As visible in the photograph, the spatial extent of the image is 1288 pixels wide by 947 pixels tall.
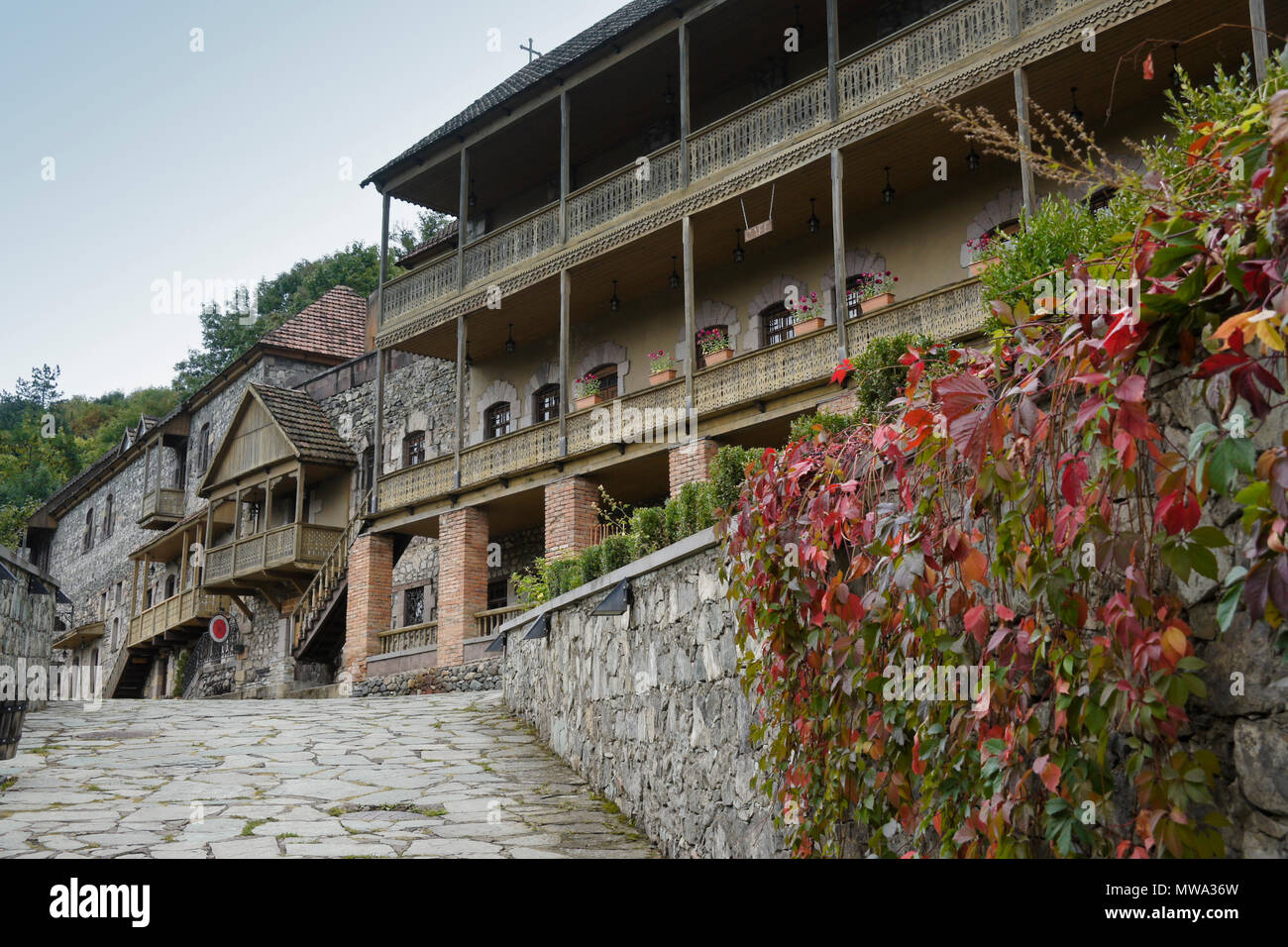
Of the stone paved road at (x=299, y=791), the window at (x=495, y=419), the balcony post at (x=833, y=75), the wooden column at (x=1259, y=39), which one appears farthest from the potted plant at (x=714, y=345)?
the wooden column at (x=1259, y=39)

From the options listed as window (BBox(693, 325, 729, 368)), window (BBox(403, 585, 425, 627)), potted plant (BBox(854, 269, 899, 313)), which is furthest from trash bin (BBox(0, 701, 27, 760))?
window (BBox(403, 585, 425, 627))

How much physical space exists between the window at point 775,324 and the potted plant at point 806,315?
0.79 feet

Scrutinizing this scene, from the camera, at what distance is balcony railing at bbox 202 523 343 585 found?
975 inches

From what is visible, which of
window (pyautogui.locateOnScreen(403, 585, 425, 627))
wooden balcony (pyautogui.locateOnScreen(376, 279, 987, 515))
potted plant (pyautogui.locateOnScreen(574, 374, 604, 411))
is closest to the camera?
wooden balcony (pyautogui.locateOnScreen(376, 279, 987, 515))

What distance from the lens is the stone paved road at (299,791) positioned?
6363 millimetres

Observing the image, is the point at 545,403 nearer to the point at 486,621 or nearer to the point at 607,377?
the point at 607,377

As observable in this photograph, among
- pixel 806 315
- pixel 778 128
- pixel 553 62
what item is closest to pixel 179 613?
pixel 553 62

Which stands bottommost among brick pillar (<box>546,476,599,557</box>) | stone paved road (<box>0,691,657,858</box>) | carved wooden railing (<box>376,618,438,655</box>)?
stone paved road (<box>0,691,657,858</box>)

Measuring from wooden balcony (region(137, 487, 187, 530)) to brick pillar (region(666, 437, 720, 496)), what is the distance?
23.5 meters

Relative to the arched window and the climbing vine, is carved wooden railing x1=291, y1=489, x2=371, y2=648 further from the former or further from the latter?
the climbing vine

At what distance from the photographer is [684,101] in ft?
53.0

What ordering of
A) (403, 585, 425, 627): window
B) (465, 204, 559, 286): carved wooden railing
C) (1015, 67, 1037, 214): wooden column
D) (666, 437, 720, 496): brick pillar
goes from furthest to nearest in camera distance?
(403, 585, 425, 627): window → (465, 204, 559, 286): carved wooden railing → (666, 437, 720, 496): brick pillar → (1015, 67, 1037, 214): wooden column
